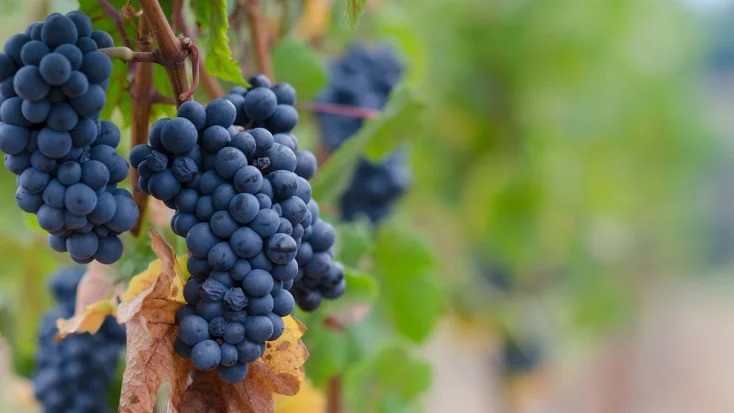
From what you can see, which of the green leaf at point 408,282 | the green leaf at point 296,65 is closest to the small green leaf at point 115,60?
the green leaf at point 296,65

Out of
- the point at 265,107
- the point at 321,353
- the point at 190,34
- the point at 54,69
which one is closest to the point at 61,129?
the point at 54,69

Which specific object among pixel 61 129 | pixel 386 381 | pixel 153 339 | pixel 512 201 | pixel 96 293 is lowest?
pixel 512 201

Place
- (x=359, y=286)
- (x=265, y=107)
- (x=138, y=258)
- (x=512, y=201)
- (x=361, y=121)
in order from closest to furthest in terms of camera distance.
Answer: (x=265, y=107)
(x=138, y=258)
(x=359, y=286)
(x=361, y=121)
(x=512, y=201)

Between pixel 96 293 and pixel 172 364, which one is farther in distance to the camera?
pixel 96 293

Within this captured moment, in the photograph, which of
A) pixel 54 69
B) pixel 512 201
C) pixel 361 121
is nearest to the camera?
pixel 54 69

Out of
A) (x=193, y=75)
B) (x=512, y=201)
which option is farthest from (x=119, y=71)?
(x=512, y=201)

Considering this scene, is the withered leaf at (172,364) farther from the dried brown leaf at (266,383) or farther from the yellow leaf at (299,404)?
the yellow leaf at (299,404)

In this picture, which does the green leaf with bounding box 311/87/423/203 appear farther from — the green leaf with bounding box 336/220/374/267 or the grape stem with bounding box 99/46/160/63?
the grape stem with bounding box 99/46/160/63

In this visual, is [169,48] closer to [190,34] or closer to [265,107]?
[265,107]

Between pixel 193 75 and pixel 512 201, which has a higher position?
pixel 193 75
